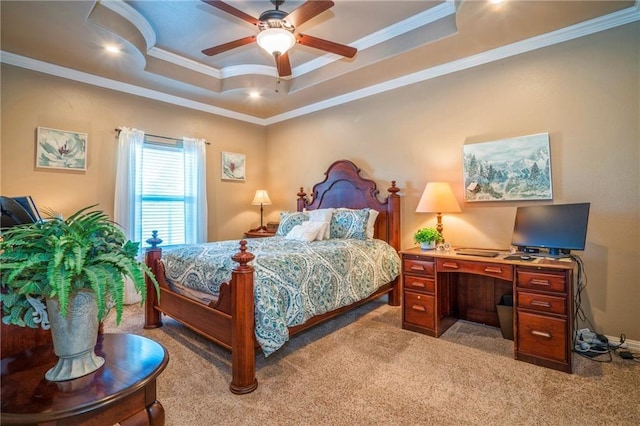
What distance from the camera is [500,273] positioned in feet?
8.12

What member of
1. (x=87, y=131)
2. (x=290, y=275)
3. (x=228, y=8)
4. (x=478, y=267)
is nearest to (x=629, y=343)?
(x=478, y=267)

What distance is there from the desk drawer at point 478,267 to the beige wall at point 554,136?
0.73 meters

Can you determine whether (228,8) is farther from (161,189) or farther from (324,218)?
(161,189)

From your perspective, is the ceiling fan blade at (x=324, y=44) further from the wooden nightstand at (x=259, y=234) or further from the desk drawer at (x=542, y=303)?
the wooden nightstand at (x=259, y=234)

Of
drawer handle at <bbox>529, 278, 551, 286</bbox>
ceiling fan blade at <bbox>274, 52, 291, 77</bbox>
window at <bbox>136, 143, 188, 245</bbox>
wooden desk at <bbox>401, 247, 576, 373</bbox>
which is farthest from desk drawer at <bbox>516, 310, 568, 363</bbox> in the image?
window at <bbox>136, 143, 188, 245</bbox>

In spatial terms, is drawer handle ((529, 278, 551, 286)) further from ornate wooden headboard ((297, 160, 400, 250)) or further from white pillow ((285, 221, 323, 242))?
white pillow ((285, 221, 323, 242))

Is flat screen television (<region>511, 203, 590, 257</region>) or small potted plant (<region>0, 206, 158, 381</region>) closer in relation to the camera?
small potted plant (<region>0, 206, 158, 381</region>)

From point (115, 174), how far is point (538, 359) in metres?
4.75

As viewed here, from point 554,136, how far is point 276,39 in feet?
8.55

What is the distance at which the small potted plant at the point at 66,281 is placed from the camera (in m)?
0.96

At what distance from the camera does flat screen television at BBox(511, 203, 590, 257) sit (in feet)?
8.00

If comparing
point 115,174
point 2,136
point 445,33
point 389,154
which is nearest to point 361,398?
point 389,154

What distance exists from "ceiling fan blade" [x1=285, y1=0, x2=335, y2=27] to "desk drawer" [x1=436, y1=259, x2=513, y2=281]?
2219 mm

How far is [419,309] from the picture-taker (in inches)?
115
